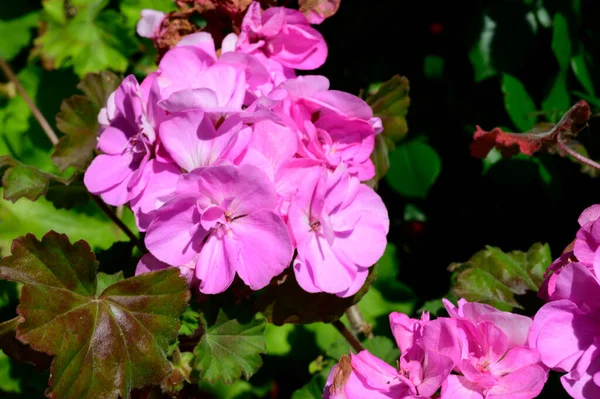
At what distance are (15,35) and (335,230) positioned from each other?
5.40 feet

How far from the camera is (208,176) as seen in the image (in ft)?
2.81

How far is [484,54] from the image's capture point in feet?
4.96

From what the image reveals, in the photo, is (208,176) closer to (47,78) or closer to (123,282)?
(123,282)

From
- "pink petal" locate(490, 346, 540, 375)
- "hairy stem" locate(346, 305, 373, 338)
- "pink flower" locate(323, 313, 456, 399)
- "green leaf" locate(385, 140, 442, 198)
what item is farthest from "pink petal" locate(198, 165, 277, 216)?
"green leaf" locate(385, 140, 442, 198)

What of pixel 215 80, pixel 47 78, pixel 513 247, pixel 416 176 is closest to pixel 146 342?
pixel 215 80

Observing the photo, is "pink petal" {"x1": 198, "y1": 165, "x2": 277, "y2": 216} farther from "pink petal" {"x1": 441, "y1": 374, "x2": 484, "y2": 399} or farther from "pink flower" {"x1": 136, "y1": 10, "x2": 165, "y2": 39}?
"pink flower" {"x1": 136, "y1": 10, "x2": 165, "y2": 39}

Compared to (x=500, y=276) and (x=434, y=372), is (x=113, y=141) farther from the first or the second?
(x=500, y=276)

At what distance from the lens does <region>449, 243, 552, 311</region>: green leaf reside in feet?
3.76

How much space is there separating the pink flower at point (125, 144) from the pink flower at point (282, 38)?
0.64ft

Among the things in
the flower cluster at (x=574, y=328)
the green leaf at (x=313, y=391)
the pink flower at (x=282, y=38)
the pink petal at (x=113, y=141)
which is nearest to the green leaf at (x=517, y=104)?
the pink flower at (x=282, y=38)

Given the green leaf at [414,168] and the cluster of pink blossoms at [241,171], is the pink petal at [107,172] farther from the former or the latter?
the green leaf at [414,168]

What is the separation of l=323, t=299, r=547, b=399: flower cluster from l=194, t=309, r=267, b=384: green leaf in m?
0.25

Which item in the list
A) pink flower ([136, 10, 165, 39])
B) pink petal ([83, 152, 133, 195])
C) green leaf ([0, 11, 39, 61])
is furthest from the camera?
green leaf ([0, 11, 39, 61])

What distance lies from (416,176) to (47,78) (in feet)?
3.70
